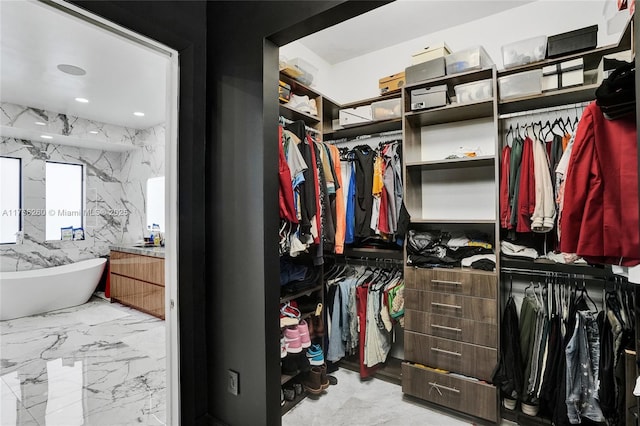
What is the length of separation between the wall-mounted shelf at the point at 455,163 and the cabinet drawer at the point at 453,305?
3.00ft

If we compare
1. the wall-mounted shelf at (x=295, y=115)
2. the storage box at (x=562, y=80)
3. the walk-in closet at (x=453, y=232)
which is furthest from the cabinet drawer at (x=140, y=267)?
the storage box at (x=562, y=80)

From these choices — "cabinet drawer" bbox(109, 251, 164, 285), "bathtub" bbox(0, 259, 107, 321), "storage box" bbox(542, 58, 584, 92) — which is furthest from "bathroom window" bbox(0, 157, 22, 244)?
"storage box" bbox(542, 58, 584, 92)

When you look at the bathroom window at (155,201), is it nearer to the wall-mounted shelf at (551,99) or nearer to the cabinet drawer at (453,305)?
the cabinet drawer at (453,305)

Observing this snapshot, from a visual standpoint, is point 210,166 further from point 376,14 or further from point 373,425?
point 373,425

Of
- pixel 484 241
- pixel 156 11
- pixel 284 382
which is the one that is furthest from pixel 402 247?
pixel 156 11

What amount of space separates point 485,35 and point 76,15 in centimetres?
257

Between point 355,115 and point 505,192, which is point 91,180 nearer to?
point 355,115

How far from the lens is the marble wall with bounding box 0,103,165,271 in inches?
67.8

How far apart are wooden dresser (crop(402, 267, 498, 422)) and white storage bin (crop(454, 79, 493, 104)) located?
1159 millimetres

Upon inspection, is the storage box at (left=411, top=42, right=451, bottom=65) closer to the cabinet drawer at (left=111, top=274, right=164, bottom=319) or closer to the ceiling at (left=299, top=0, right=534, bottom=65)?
the ceiling at (left=299, top=0, right=534, bottom=65)

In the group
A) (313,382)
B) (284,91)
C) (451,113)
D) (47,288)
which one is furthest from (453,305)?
(47,288)

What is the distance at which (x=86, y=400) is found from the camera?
1973mm

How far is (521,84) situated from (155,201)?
2534 millimetres

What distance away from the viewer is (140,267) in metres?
3.02
